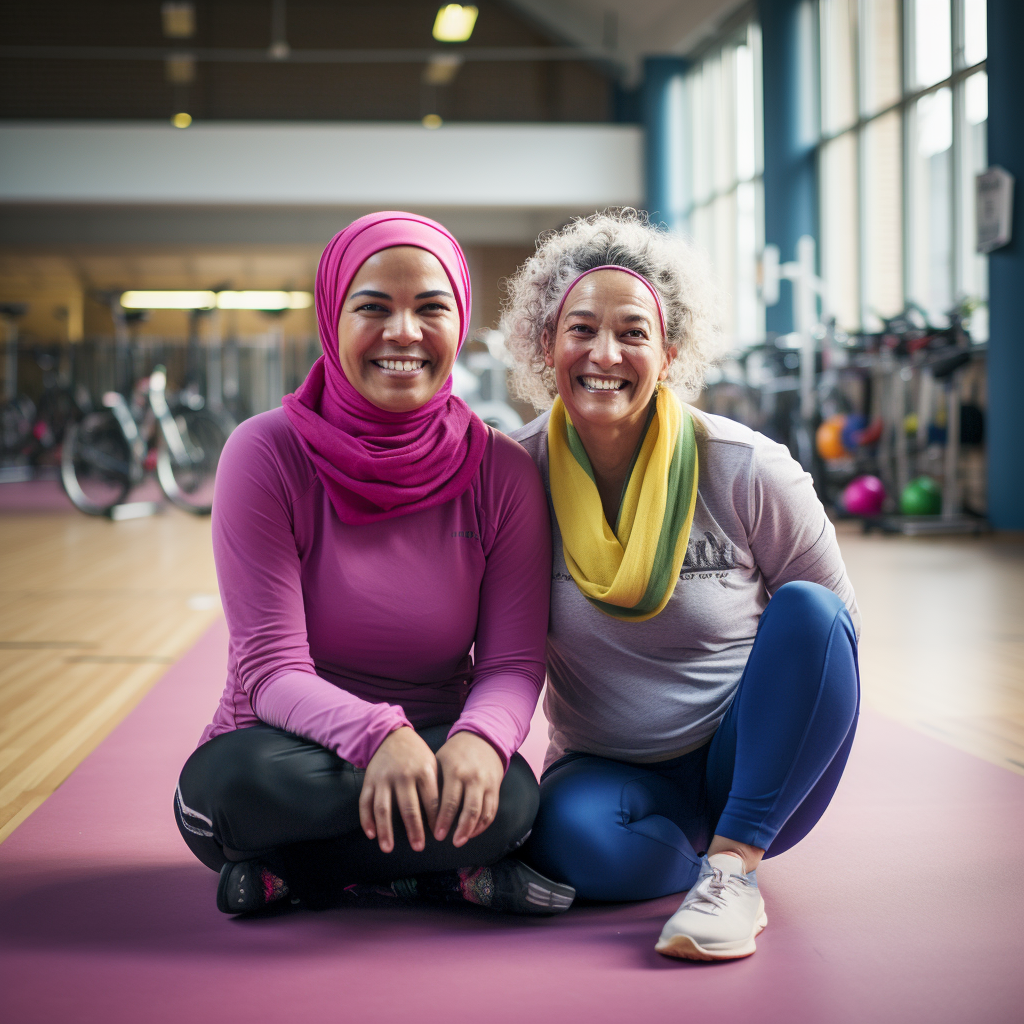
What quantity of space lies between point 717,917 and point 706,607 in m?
0.38

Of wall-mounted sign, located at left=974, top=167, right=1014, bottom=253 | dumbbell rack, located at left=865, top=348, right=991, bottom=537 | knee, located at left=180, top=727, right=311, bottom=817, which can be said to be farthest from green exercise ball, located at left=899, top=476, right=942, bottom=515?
knee, located at left=180, top=727, right=311, bottom=817

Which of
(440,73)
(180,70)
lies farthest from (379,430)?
(180,70)

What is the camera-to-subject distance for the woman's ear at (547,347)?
1.58 metres

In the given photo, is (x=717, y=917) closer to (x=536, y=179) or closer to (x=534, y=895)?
(x=534, y=895)

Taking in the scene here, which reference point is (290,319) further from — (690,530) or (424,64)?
(690,530)

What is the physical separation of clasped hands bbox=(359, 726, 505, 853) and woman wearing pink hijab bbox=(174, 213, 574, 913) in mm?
14

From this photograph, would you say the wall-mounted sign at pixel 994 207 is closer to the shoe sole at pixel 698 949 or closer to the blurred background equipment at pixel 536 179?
the blurred background equipment at pixel 536 179

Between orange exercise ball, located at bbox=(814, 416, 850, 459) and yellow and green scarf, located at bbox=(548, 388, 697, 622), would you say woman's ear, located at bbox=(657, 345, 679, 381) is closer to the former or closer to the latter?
yellow and green scarf, located at bbox=(548, 388, 697, 622)

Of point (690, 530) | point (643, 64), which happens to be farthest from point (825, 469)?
point (643, 64)

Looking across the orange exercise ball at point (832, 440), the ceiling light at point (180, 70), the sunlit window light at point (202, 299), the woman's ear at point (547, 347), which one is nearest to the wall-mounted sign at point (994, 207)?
the orange exercise ball at point (832, 440)

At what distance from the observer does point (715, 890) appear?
129 cm

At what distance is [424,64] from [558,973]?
12.4 metres

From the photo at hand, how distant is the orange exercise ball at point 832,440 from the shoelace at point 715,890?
5.61m

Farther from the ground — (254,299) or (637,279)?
(254,299)
